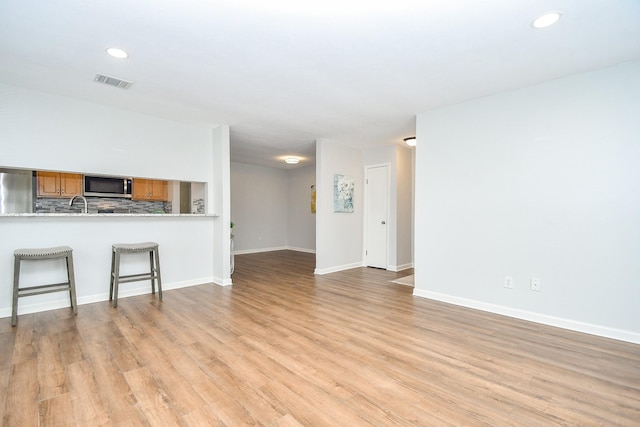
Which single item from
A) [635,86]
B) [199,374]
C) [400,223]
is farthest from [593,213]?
[199,374]

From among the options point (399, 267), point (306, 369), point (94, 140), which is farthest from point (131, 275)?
point (399, 267)

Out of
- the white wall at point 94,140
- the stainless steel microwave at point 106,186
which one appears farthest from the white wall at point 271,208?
the stainless steel microwave at point 106,186

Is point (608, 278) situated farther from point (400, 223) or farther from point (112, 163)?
point (112, 163)

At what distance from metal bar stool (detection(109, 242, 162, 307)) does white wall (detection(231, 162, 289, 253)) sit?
406cm

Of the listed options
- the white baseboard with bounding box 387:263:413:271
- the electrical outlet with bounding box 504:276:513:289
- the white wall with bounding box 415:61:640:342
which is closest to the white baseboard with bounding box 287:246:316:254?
the white baseboard with bounding box 387:263:413:271

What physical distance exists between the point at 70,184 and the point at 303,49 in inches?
136

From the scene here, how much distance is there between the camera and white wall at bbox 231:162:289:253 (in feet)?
26.7

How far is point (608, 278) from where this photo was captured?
2.74 metres

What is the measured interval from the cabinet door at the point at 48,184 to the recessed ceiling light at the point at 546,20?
5.00m

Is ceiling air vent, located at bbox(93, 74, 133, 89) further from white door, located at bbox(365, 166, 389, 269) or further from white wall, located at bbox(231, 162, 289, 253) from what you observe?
white wall, located at bbox(231, 162, 289, 253)

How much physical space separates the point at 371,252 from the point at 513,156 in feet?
11.0

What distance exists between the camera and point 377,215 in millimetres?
6086

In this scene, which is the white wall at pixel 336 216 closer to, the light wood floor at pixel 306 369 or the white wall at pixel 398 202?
the white wall at pixel 398 202

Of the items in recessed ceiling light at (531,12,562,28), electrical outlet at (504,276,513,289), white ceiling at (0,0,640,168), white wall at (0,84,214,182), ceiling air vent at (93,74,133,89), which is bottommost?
electrical outlet at (504,276,513,289)
